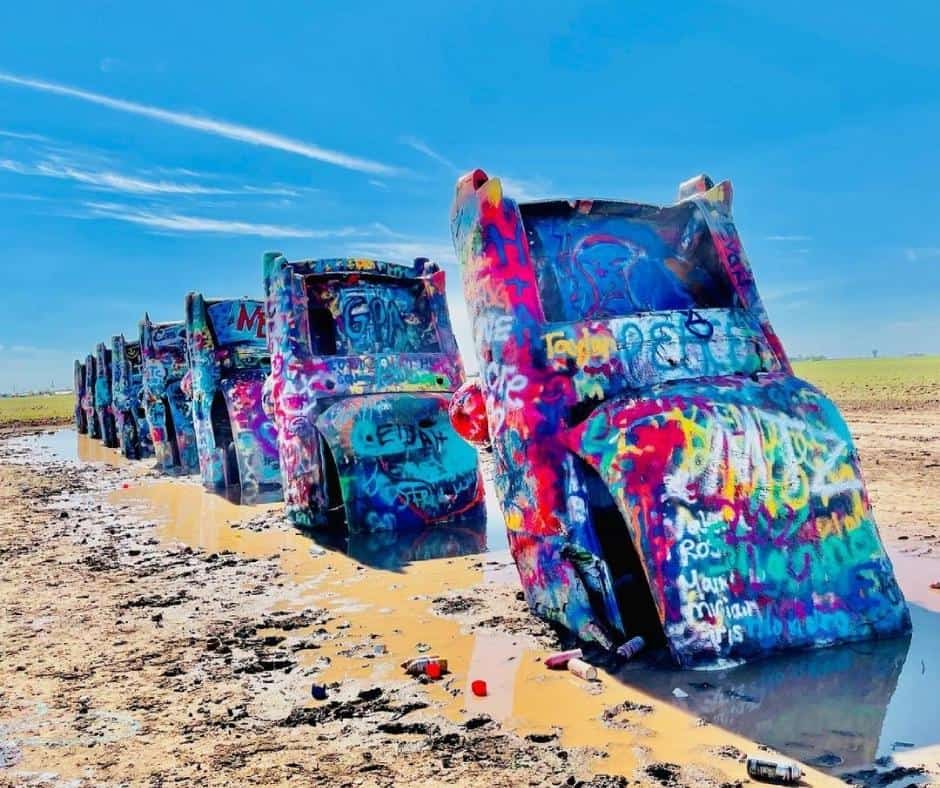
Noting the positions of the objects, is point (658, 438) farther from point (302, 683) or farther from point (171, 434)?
point (171, 434)

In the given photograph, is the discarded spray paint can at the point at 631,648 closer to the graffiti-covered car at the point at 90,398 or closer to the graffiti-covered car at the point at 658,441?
the graffiti-covered car at the point at 658,441

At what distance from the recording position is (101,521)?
11.9 m

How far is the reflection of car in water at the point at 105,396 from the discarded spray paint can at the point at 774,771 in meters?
26.9

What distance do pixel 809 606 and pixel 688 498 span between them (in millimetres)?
962

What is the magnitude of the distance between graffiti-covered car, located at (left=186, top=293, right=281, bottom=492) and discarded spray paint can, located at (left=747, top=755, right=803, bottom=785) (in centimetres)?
1091

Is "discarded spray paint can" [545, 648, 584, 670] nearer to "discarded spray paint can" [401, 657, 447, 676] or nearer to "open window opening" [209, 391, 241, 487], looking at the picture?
"discarded spray paint can" [401, 657, 447, 676]

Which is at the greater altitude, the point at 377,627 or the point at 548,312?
the point at 548,312

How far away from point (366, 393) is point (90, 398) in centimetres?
2676

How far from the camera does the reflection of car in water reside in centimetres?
2739

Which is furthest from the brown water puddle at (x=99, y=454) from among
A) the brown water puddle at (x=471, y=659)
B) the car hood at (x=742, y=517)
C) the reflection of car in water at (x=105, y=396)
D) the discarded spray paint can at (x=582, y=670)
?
the car hood at (x=742, y=517)

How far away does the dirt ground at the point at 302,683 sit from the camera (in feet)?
11.9

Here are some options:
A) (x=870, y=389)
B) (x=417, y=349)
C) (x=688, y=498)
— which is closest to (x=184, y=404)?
(x=417, y=349)

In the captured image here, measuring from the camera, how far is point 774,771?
3.28 meters

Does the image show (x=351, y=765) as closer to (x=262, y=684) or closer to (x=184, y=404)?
(x=262, y=684)
